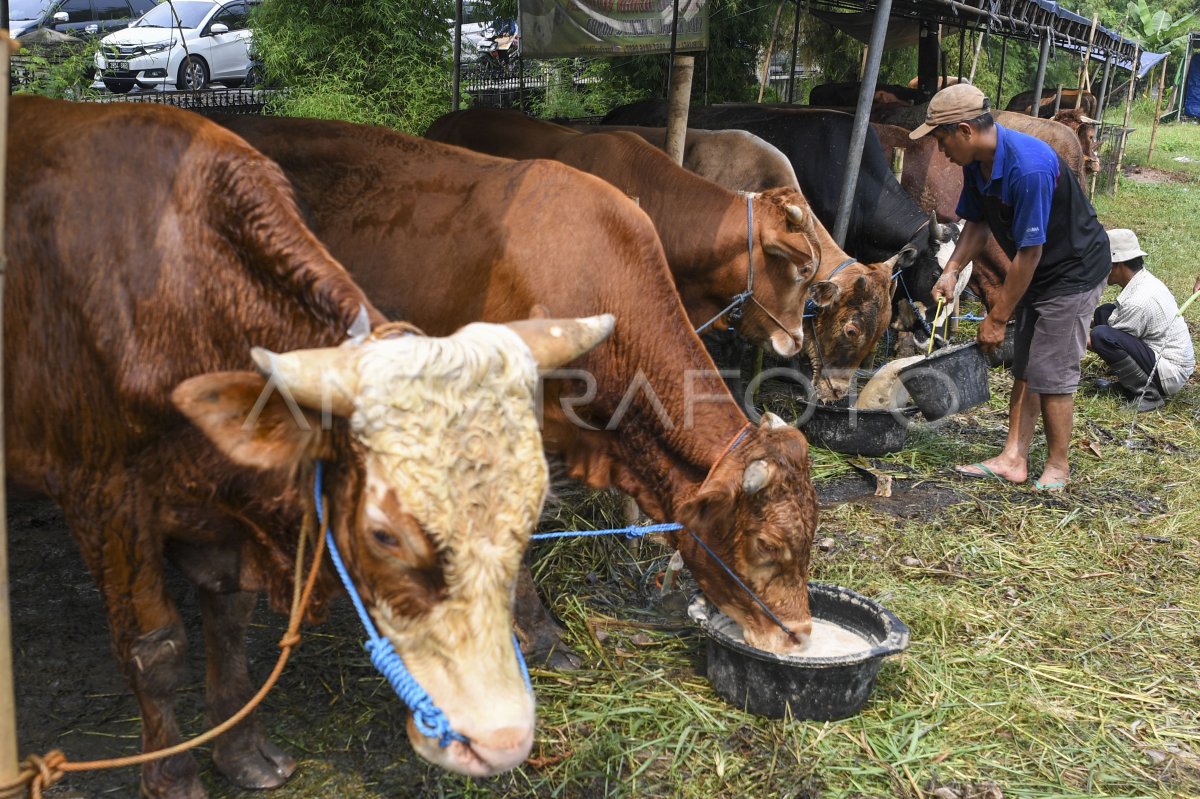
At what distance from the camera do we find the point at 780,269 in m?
6.16

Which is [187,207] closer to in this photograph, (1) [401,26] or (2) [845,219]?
(2) [845,219]

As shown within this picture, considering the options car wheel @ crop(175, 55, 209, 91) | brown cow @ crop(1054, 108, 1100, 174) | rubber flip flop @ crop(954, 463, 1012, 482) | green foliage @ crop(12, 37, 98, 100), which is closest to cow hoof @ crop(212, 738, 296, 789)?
rubber flip flop @ crop(954, 463, 1012, 482)

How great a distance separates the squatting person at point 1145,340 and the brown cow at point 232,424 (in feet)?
21.8

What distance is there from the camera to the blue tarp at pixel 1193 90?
38750 millimetres

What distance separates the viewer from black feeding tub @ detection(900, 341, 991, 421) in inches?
267

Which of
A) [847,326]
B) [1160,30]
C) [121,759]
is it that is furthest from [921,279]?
[1160,30]

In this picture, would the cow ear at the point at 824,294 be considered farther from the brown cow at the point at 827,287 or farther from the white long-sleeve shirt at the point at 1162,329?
the white long-sleeve shirt at the point at 1162,329

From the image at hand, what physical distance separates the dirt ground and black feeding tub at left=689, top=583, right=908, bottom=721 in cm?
94

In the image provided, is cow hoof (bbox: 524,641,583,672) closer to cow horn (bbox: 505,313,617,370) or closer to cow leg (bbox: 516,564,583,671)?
cow leg (bbox: 516,564,583,671)

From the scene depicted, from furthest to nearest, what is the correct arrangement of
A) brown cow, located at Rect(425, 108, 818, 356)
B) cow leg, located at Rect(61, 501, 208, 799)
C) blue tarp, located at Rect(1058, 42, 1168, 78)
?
blue tarp, located at Rect(1058, 42, 1168, 78), brown cow, located at Rect(425, 108, 818, 356), cow leg, located at Rect(61, 501, 208, 799)

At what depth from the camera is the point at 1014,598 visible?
5.13 meters

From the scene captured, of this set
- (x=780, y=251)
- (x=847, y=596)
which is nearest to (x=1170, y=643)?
(x=847, y=596)

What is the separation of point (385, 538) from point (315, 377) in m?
0.42

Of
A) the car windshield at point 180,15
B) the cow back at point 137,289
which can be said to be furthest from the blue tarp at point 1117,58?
the cow back at point 137,289
